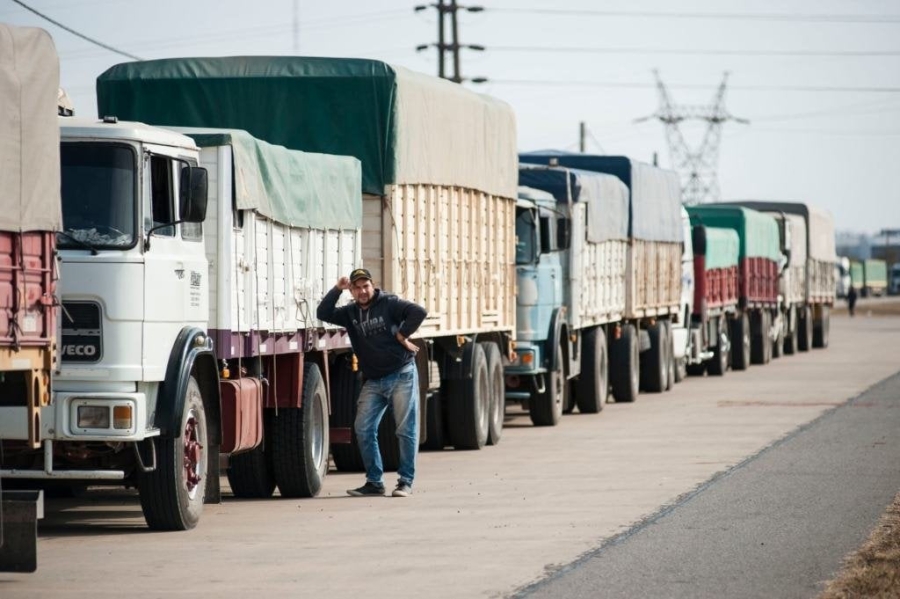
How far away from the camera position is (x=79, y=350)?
41.1 feet

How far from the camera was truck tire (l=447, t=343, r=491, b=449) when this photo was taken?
68.9ft

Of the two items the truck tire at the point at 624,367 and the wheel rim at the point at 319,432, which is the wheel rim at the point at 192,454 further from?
the truck tire at the point at 624,367

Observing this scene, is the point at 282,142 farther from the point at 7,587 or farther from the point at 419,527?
the point at 7,587

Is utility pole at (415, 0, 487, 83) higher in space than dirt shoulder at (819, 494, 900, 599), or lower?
higher

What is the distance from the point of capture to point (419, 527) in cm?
1380

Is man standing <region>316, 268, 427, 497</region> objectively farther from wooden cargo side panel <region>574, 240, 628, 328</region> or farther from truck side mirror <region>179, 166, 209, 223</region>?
wooden cargo side panel <region>574, 240, 628, 328</region>

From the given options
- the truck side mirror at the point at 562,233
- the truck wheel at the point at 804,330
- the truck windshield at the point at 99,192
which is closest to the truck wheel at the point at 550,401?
the truck side mirror at the point at 562,233

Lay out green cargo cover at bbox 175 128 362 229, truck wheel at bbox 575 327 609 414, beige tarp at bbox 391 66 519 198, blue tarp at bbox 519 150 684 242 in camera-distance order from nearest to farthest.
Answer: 1. green cargo cover at bbox 175 128 362 229
2. beige tarp at bbox 391 66 519 198
3. truck wheel at bbox 575 327 609 414
4. blue tarp at bbox 519 150 684 242

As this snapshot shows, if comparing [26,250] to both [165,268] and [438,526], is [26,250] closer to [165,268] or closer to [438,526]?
[165,268]

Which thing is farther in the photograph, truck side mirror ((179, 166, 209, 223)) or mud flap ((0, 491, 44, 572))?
truck side mirror ((179, 166, 209, 223))

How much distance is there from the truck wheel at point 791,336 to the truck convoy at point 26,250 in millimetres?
40190

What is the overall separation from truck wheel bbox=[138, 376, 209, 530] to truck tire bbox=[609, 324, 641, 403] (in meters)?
17.1

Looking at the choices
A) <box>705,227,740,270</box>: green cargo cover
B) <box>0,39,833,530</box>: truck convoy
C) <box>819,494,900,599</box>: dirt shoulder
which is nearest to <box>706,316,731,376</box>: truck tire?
<box>705,227,740,270</box>: green cargo cover

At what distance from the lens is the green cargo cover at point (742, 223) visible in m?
43.2
